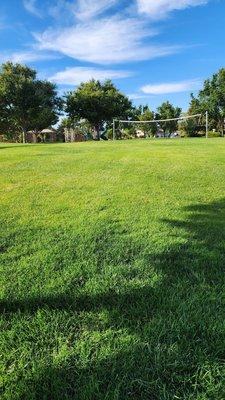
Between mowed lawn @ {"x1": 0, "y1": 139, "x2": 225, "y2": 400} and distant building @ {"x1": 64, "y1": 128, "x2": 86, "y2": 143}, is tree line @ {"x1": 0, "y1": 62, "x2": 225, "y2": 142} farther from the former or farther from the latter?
mowed lawn @ {"x1": 0, "y1": 139, "x2": 225, "y2": 400}

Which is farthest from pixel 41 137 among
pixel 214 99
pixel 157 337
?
pixel 157 337

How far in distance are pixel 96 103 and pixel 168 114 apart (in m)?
16.2

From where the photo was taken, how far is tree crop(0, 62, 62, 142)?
1842 inches

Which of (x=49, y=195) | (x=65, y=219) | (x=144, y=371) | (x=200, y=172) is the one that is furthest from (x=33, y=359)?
(x=200, y=172)

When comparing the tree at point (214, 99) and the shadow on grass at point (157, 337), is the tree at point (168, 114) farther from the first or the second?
the shadow on grass at point (157, 337)

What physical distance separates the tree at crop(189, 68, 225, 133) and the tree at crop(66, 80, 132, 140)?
34.7ft

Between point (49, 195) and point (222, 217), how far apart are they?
9.50 feet

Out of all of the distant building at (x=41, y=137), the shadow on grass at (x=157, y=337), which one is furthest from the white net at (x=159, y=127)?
the shadow on grass at (x=157, y=337)

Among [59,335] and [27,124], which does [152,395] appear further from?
[27,124]

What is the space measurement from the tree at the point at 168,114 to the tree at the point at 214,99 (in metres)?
7.31

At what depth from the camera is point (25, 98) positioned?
155 ft

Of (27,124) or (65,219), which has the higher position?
→ (27,124)

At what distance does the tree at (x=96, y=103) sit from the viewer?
177ft

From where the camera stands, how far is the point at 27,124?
49.9 metres
